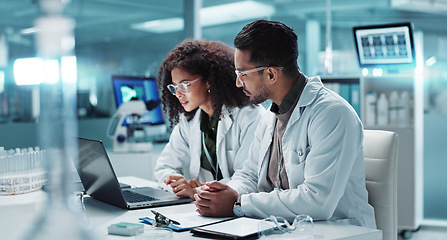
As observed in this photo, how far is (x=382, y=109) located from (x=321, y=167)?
280 cm

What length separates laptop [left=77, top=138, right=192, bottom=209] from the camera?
169cm

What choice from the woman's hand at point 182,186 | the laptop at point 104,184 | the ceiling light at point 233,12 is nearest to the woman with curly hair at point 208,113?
→ the woman's hand at point 182,186

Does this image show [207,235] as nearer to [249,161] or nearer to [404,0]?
[249,161]

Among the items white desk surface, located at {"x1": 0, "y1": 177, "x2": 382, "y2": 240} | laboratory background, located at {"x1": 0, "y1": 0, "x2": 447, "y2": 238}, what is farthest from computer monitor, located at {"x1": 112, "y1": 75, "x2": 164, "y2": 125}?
white desk surface, located at {"x1": 0, "y1": 177, "x2": 382, "y2": 240}

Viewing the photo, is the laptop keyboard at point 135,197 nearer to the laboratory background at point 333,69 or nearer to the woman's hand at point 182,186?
the woman's hand at point 182,186

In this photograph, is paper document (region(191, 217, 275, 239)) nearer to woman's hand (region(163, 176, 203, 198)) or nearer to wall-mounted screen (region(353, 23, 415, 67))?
woman's hand (region(163, 176, 203, 198))

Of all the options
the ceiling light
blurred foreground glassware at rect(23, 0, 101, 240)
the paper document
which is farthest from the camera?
the ceiling light

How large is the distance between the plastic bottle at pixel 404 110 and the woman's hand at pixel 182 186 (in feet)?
8.75

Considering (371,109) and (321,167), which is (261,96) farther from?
(371,109)

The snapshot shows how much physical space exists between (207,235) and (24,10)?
9.25ft

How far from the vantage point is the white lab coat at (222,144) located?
2.29 meters

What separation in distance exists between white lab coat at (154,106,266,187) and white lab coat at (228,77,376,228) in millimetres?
559

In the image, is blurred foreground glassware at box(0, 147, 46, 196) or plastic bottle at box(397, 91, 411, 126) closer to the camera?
blurred foreground glassware at box(0, 147, 46, 196)

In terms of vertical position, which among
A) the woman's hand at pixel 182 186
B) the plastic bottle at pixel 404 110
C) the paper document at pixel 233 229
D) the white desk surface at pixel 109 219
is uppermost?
the plastic bottle at pixel 404 110
